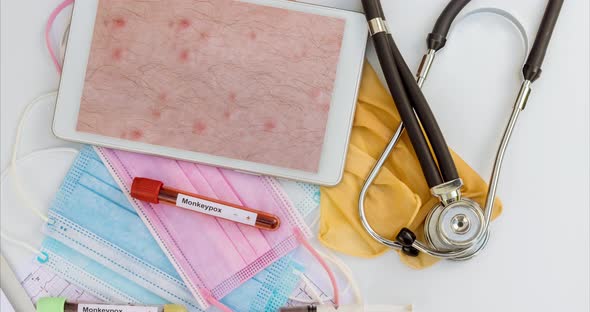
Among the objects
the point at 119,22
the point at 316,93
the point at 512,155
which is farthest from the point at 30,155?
the point at 512,155

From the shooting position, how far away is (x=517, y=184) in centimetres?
101

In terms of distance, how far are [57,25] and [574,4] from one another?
89 centimetres

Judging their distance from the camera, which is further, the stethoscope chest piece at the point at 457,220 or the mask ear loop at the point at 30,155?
the mask ear loop at the point at 30,155

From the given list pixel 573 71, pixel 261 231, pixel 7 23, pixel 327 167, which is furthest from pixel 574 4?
pixel 7 23

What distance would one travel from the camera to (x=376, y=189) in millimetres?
1025

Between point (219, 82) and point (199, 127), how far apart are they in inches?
3.2

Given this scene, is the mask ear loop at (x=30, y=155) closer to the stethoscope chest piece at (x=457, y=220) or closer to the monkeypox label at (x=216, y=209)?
the monkeypox label at (x=216, y=209)

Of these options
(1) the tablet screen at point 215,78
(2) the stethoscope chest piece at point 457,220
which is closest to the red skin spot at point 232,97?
(1) the tablet screen at point 215,78

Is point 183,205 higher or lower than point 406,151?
lower

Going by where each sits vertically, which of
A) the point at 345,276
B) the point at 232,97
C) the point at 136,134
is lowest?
the point at 345,276

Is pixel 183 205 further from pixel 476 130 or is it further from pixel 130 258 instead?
pixel 476 130

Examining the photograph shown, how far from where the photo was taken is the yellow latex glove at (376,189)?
39.4 inches

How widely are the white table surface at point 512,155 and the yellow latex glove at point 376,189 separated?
0.03 m

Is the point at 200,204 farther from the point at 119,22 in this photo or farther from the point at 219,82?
the point at 119,22
